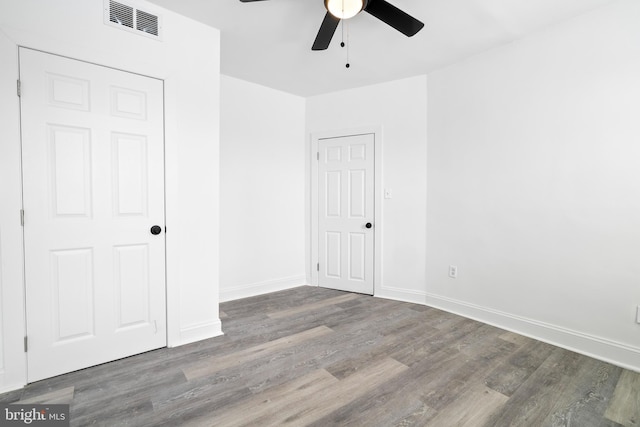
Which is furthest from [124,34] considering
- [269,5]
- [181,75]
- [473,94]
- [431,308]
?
[431,308]

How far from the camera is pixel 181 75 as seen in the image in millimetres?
2438

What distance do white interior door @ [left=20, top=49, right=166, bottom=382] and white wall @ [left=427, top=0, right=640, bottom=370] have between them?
9.62 feet

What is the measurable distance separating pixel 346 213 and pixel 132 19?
293 centimetres

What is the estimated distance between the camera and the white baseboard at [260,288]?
3.57 m

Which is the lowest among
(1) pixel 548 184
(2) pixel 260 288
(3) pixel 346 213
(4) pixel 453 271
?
(2) pixel 260 288

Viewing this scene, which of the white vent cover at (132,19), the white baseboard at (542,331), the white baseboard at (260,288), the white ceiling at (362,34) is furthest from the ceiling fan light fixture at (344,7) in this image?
the white baseboard at (260,288)

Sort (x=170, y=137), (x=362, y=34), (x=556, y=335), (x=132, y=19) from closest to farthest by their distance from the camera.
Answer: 1. (x=132, y=19)
2. (x=170, y=137)
3. (x=556, y=335)
4. (x=362, y=34)

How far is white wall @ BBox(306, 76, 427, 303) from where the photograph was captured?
3.52 m

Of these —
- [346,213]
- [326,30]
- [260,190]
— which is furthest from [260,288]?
[326,30]

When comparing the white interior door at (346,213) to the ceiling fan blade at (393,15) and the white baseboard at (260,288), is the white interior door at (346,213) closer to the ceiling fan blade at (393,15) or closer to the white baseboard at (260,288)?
the white baseboard at (260,288)

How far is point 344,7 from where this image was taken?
71.1 inches

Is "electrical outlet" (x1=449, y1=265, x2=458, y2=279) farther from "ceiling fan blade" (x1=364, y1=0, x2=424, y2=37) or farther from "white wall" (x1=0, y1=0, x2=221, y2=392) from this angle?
"white wall" (x1=0, y1=0, x2=221, y2=392)

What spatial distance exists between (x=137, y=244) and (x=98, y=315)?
56 cm

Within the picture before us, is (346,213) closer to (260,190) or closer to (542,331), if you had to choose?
(260,190)
